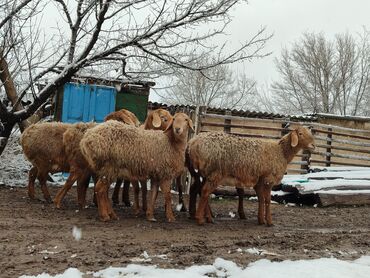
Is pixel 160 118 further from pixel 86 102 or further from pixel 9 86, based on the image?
pixel 9 86

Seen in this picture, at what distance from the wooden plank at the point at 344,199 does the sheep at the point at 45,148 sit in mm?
5564

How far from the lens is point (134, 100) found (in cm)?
1316

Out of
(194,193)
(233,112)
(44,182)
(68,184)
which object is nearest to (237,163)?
(194,193)

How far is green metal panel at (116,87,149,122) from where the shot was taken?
13028 millimetres

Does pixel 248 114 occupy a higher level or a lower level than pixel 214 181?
higher

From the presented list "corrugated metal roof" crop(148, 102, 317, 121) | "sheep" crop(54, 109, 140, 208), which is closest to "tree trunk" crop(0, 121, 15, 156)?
"sheep" crop(54, 109, 140, 208)

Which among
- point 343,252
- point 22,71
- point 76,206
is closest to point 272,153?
point 343,252

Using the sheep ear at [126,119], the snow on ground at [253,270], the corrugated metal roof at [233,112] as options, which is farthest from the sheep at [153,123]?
the corrugated metal roof at [233,112]

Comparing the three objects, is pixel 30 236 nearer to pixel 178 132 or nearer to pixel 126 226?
pixel 126 226

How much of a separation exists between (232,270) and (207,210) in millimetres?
3135

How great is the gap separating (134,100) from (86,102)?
1.26 m

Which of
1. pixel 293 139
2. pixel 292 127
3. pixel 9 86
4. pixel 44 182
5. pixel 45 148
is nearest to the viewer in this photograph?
pixel 293 139

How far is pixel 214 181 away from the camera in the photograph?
7.86 m

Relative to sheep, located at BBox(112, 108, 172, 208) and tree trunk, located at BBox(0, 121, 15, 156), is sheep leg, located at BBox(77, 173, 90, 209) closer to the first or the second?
Result: sheep, located at BBox(112, 108, 172, 208)
